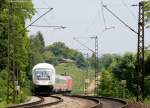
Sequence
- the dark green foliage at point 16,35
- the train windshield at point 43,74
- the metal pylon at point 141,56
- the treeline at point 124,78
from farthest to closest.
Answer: the treeline at point 124,78, the dark green foliage at point 16,35, the train windshield at point 43,74, the metal pylon at point 141,56

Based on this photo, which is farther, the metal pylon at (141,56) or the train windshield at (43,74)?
the train windshield at (43,74)

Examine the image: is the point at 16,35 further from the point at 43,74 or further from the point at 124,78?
the point at 124,78

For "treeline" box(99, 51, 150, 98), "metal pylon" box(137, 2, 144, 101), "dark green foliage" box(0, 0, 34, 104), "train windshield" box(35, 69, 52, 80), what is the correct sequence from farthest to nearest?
"treeline" box(99, 51, 150, 98) < "dark green foliage" box(0, 0, 34, 104) < "train windshield" box(35, 69, 52, 80) < "metal pylon" box(137, 2, 144, 101)

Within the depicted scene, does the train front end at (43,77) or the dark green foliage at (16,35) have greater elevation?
the dark green foliage at (16,35)

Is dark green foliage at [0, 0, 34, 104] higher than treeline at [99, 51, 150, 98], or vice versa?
dark green foliage at [0, 0, 34, 104]

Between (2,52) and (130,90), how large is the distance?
20.7 m

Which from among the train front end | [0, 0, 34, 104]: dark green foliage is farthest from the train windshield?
[0, 0, 34, 104]: dark green foliage

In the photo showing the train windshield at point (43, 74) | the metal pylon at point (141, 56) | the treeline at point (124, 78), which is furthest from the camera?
the treeline at point (124, 78)

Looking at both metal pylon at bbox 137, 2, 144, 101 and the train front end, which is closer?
metal pylon at bbox 137, 2, 144, 101

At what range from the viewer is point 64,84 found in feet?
273

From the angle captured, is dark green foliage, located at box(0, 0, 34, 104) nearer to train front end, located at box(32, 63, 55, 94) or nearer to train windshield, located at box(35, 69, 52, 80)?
train front end, located at box(32, 63, 55, 94)

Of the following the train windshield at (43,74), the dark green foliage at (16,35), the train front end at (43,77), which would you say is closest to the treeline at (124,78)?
the train front end at (43,77)

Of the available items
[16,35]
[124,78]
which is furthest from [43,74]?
[124,78]

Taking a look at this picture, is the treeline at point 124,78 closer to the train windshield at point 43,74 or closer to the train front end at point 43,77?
Answer: the train front end at point 43,77
